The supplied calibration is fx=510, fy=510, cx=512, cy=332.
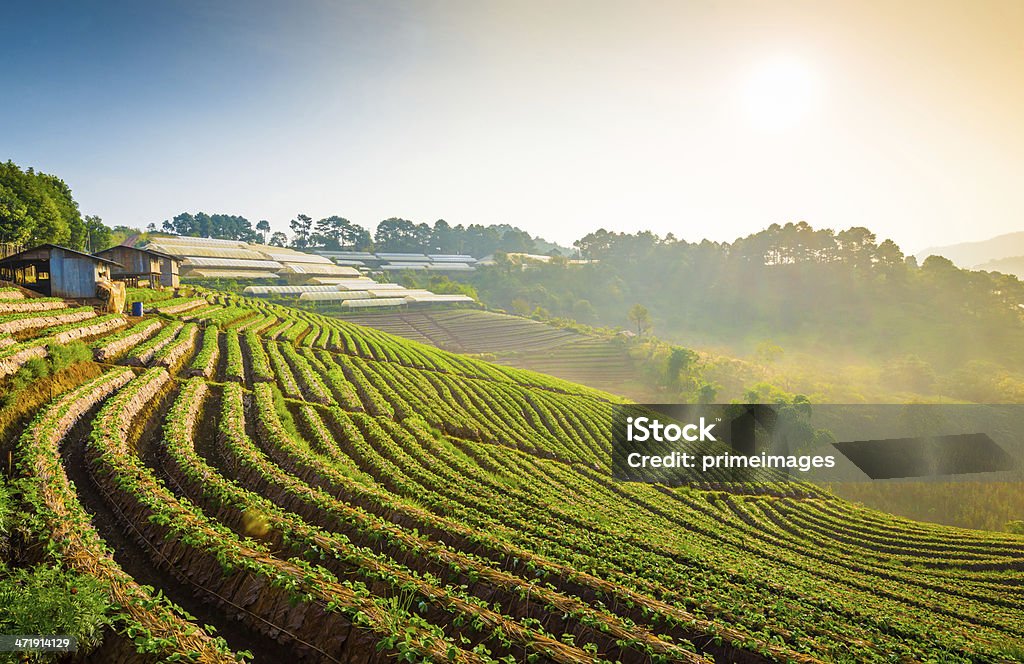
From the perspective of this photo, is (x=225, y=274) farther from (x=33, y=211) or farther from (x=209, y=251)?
(x=33, y=211)

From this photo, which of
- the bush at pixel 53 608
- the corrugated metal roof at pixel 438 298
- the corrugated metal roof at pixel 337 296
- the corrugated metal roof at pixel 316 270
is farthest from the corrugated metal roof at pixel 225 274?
the bush at pixel 53 608

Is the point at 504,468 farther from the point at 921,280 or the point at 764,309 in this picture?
the point at 921,280

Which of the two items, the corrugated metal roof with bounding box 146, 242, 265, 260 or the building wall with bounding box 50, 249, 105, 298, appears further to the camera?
the corrugated metal roof with bounding box 146, 242, 265, 260

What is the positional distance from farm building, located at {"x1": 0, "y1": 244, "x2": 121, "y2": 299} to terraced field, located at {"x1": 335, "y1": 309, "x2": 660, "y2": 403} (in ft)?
199

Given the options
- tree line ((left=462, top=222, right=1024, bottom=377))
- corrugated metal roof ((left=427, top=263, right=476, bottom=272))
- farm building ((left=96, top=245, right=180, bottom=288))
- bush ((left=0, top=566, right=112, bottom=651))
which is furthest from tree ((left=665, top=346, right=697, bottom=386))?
corrugated metal roof ((left=427, top=263, right=476, bottom=272))

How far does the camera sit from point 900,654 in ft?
40.5

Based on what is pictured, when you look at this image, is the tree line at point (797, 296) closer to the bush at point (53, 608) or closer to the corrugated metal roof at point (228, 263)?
the corrugated metal roof at point (228, 263)

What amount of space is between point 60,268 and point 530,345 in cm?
7517

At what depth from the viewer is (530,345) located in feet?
334

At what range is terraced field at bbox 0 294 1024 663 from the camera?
9.30 m

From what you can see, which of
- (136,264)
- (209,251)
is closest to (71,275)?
(136,264)

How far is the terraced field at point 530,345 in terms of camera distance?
9069 centimetres

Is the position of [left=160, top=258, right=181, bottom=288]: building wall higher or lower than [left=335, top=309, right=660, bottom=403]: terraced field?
higher

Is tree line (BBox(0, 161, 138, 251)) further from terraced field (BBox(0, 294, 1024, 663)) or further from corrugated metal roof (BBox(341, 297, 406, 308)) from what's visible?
corrugated metal roof (BBox(341, 297, 406, 308))
